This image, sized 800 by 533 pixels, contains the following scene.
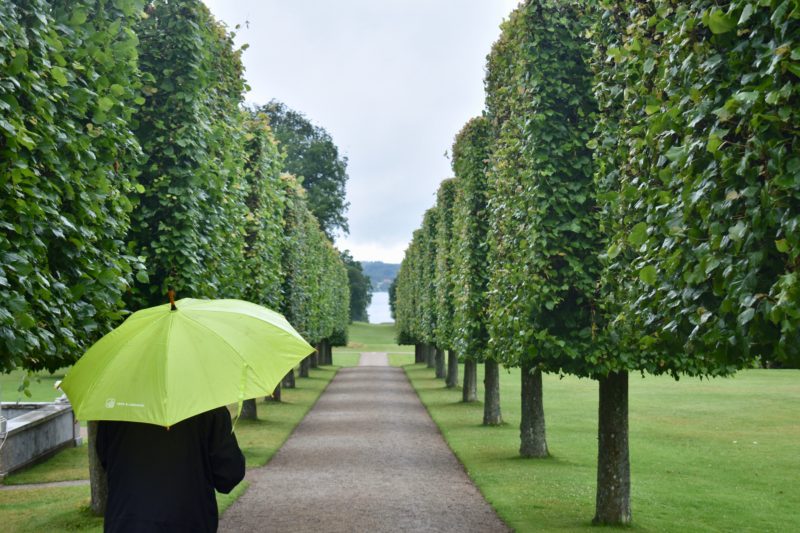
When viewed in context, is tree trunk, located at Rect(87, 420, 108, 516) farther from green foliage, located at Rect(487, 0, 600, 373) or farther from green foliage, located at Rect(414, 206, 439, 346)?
green foliage, located at Rect(414, 206, 439, 346)

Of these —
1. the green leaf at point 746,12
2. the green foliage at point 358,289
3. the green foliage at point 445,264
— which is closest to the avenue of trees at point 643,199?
the green leaf at point 746,12

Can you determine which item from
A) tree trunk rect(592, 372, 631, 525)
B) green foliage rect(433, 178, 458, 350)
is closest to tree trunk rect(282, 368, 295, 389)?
green foliage rect(433, 178, 458, 350)

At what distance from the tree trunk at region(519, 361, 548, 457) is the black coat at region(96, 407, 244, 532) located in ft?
45.6

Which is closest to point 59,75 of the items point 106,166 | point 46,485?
point 106,166

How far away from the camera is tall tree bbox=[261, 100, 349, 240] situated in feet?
242

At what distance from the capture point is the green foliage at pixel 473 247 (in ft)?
78.7

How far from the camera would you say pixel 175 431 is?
6047 millimetres

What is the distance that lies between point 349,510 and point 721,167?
9.66 m

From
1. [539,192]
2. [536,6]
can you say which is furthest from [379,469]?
[536,6]

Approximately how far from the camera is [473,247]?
981 inches

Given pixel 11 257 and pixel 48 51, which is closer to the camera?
pixel 11 257

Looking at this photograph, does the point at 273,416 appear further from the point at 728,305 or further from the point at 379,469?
the point at 728,305

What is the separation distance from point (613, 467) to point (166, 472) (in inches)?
316

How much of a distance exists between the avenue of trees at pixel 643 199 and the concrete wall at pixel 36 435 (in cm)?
995
